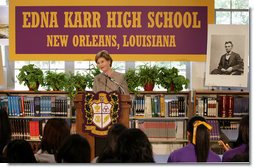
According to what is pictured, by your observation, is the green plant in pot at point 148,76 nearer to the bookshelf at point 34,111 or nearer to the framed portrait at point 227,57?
the framed portrait at point 227,57

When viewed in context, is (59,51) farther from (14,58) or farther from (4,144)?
(4,144)

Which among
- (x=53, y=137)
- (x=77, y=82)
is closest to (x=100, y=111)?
(x=53, y=137)

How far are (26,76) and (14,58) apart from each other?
28 cm

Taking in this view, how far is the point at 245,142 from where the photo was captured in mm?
3150

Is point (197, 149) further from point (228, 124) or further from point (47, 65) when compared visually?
point (47, 65)

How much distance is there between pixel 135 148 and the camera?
280 cm

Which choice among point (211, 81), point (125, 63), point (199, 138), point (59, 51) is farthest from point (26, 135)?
point (199, 138)

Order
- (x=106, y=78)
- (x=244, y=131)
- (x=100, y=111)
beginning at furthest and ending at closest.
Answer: (x=106, y=78), (x=100, y=111), (x=244, y=131)

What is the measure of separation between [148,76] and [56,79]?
1.21m

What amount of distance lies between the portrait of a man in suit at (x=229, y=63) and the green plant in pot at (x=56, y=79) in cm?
198

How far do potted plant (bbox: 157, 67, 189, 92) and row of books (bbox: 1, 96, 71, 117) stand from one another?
1293 mm

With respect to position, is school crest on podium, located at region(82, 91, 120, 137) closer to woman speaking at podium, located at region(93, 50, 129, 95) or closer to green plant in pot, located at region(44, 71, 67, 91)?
woman speaking at podium, located at region(93, 50, 129, 95)

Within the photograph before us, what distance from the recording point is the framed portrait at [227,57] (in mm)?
4961

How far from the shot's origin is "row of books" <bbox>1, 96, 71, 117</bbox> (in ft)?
19.9
